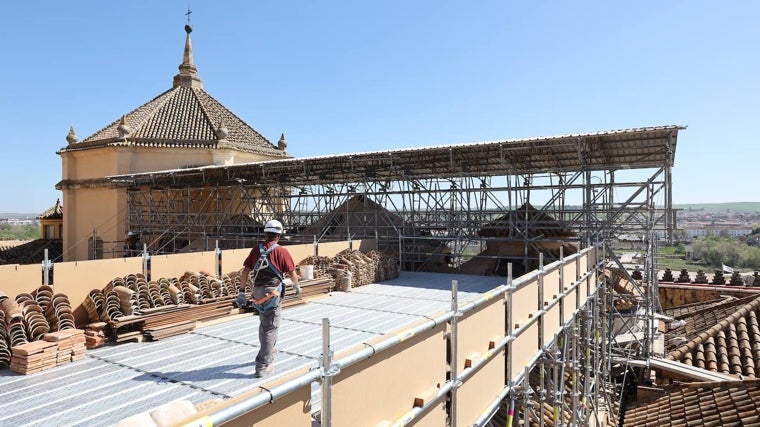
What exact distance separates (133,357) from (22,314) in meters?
1.53

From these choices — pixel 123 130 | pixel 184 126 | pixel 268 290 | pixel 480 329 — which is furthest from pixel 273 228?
pixel 184 126

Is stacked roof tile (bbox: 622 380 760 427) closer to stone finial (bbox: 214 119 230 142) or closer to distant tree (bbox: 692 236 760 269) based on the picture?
stone finial (bbox: 214 119 230 142)

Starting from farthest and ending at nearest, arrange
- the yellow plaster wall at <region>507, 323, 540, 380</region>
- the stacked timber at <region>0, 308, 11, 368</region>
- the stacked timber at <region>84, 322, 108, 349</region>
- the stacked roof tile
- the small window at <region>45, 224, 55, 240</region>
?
the small window at <region>45, 224, 55, 240</region>, the stacked roof tile, the stacked timber at <region>84, 322, 108, 349</region>, the yellow plaster wall at <region>507, 323, 540, 380</region>, the stacked timber at <region>0, 308, 11, 368</region>

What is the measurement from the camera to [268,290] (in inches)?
222

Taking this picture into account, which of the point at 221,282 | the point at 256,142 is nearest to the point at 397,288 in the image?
the point at 221,282

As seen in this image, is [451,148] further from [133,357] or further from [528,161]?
[133,357]

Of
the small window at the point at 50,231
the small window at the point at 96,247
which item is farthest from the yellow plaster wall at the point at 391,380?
the small window at the point at 50,231

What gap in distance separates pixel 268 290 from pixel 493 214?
13564 mm

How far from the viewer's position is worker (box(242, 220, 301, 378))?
18.5ft

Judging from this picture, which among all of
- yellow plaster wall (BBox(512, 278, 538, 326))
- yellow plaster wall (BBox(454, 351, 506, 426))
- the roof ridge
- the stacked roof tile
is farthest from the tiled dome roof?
yellow plaster wall (BBox(454, 351, 506, 426))

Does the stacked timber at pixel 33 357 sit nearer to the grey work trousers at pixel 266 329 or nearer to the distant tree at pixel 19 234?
the grey work trousers at pixel 266 329

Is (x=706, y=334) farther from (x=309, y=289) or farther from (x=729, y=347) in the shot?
(x=309, y=289)

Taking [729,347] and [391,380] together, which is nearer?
[391,380]

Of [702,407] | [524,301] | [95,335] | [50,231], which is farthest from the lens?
[50,231]
